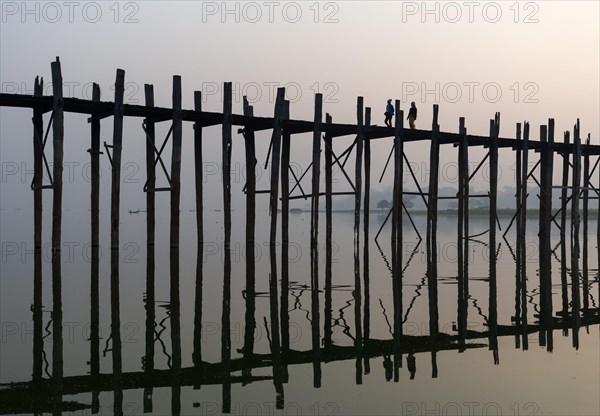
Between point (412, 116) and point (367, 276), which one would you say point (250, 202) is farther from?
point (412, 116)

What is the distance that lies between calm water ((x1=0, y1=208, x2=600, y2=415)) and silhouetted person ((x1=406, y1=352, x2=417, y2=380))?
13 millimetres

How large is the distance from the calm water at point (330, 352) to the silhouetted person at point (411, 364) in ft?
0.04

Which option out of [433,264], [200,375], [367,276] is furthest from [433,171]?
[200,375]

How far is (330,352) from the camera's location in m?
7.78

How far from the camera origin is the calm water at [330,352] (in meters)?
5.91

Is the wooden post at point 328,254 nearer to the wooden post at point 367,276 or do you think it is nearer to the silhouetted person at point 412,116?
the wooden post at point 367,276

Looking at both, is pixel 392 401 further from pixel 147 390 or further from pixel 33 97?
pixel 33 97

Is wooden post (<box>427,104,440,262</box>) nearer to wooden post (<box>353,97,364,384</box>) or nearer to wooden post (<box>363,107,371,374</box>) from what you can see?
wooden post (<box>363,107,371,374</box>)

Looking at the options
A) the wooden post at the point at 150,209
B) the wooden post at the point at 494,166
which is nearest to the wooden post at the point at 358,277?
the wooden post at the point at 150,209

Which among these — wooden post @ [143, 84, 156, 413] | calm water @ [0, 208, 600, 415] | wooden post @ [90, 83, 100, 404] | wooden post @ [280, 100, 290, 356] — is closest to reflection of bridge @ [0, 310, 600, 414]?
calm water @ [0, 208, 600, 415]

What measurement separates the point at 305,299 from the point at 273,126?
825 centimetres

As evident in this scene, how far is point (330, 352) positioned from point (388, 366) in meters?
0.82

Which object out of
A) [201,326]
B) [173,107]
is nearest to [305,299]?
[201,326]

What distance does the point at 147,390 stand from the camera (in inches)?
243
